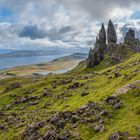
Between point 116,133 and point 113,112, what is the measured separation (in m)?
14.8

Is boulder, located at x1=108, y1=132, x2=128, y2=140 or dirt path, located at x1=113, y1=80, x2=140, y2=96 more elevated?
dirt path, located at x1=113, y1=80, x2=140, y2=96

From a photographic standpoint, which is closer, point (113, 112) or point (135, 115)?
point (135, 115)

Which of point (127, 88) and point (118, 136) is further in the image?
point (127, 88)

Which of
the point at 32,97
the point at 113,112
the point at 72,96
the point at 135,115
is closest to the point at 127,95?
the point at 113,112

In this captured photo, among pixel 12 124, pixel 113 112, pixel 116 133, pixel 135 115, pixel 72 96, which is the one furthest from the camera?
pixel 72 96

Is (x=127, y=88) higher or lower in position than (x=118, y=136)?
higher

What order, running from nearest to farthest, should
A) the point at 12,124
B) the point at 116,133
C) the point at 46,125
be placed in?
the point at 116,133
the point at 46,125
the point at 12,124

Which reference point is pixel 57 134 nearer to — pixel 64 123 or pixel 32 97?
pixel 64 123

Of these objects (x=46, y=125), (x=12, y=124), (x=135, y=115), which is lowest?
(x=12, y=124)

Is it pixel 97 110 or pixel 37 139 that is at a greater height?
pixel 97 110

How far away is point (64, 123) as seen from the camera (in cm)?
7919

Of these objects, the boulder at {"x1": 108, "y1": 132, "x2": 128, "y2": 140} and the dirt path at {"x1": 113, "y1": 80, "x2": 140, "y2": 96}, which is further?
the dirt path at {"x1": 113, "y1": 80, "x2": 140, "y2": 96}

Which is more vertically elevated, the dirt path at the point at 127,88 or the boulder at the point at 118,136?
the dirt path at the point at 127,88

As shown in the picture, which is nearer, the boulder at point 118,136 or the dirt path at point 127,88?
the boulder at point 118,136
